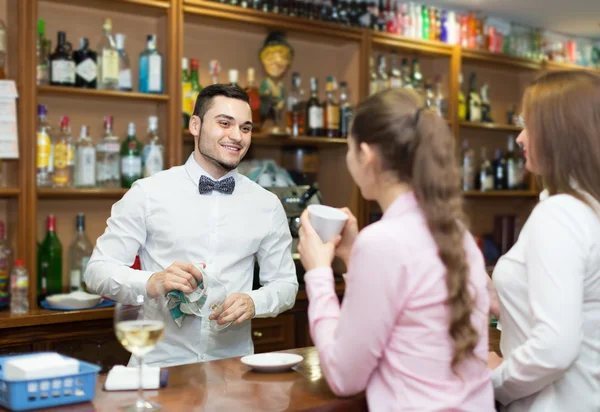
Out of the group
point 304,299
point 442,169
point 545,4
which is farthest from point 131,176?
point 545,4

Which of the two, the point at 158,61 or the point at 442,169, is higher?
the point at 158,61

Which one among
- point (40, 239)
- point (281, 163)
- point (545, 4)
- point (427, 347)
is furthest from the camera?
point (545, 4)

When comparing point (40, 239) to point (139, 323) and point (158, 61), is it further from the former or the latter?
point (139, 323)

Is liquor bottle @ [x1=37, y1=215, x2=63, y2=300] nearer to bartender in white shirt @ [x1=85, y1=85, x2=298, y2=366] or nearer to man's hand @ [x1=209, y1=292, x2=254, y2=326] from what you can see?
bartender in white shirt @ [x1=85, y1=85, x2=298, y2=366]

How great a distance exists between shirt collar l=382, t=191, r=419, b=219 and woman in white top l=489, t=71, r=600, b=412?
1.03 feet

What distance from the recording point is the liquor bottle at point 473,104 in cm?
484

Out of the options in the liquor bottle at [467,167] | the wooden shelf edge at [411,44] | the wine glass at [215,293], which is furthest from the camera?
the liquor bottle at [467,167]

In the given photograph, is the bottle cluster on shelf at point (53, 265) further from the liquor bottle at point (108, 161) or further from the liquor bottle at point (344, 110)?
the liquor bottle at point (344, 110)

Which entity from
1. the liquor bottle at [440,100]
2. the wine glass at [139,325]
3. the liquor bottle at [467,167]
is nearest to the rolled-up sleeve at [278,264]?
the wine glass at [139,325]

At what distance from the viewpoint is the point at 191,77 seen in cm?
367

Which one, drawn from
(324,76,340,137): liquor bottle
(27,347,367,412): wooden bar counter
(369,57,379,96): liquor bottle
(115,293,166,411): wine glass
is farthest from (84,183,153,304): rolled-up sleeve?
(369,57,379,96): liquor bottle

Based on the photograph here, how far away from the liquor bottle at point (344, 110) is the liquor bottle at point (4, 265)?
77.2 inches

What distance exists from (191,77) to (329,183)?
112cm

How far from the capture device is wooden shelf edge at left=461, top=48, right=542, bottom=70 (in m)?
4.71
